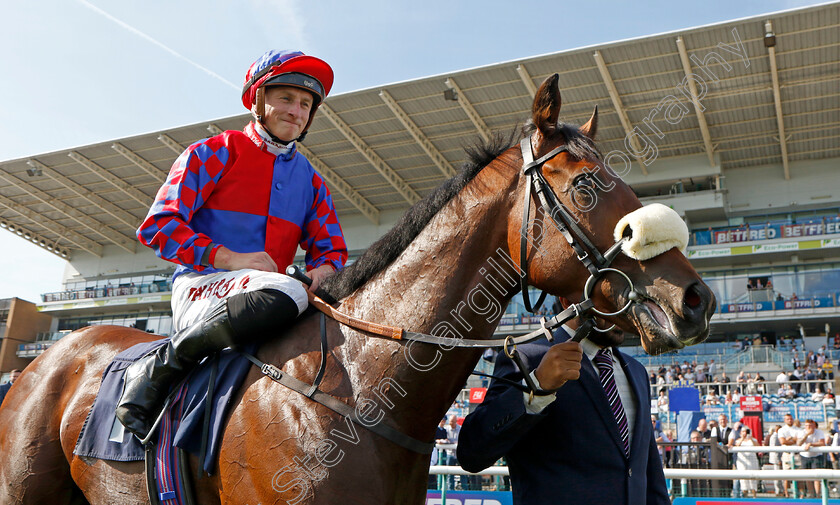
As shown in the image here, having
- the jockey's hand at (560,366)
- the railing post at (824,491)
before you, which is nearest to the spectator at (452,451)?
the jockey's hand at (560,366)

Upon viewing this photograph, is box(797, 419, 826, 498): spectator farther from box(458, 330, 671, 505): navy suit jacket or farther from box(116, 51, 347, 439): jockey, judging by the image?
box(116, 51, 347, 439): jockey

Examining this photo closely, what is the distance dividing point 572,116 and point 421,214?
1951 centimetres

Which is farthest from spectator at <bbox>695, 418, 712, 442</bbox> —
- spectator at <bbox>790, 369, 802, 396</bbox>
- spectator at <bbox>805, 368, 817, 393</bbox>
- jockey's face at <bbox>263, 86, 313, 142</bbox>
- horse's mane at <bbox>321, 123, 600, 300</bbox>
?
jockey's face at <bbox>263, 86, 313, 142</bbox>

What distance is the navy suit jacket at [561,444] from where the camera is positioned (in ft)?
6.66

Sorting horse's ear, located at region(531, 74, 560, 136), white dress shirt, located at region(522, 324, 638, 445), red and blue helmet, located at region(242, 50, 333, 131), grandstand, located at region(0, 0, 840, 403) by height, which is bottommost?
white dress shirt, located at region(522, 324, 638, 445)

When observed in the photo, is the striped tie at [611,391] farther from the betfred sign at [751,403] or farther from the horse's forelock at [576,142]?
the betfred sign at [751,403]

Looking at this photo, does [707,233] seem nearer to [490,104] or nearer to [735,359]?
[735,359]

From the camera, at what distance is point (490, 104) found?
21.4 m

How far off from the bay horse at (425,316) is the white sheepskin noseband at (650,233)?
0.10 ft

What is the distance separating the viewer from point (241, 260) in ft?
6.55

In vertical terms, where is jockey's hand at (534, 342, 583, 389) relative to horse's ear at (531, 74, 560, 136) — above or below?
below

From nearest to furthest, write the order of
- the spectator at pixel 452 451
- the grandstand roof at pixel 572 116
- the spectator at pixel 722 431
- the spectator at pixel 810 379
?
the spectator at pixel 452 451 → the spectator at pixel 722 431 → the spectator at pixel 810 379 → the grandstand roof at pixel 572 116

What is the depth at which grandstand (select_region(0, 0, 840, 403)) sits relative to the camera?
746 inches

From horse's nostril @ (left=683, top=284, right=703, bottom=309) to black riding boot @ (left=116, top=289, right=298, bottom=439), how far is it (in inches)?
41.3
